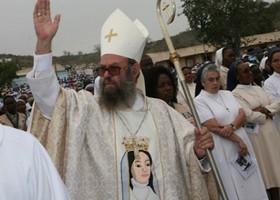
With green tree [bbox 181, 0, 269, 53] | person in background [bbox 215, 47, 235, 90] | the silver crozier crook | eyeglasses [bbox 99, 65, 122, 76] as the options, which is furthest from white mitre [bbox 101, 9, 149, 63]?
green tree [bbox 181, 0, 269, 53]

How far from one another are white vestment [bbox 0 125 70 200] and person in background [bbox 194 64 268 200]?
11.0 feet

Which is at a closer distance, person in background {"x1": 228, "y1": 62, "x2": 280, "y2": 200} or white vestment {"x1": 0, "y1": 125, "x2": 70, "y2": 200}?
white vestment {"x1": 0, "y1": 125, "x2": 70, "y2": 200}

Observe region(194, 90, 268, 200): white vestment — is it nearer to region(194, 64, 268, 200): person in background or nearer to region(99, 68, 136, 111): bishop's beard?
region(194, 64, 268, 200): person in background

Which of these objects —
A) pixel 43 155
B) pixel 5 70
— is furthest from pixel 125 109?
pixel 5 70

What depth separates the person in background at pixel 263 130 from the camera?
546cm

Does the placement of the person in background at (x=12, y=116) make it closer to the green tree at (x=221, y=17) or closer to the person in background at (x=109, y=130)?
the person in background at (x=109, y=130)

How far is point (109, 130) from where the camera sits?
3.33 metres

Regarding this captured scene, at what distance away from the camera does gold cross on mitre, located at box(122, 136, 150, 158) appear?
3.31 m

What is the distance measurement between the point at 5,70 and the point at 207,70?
83.3 m

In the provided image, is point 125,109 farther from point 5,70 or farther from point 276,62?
point 5,70

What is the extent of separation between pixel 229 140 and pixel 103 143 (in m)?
2.15

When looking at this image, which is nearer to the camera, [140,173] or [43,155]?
[43,155]

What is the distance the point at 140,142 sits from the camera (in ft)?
11.0

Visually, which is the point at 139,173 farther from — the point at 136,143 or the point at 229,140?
the point at 229,140
